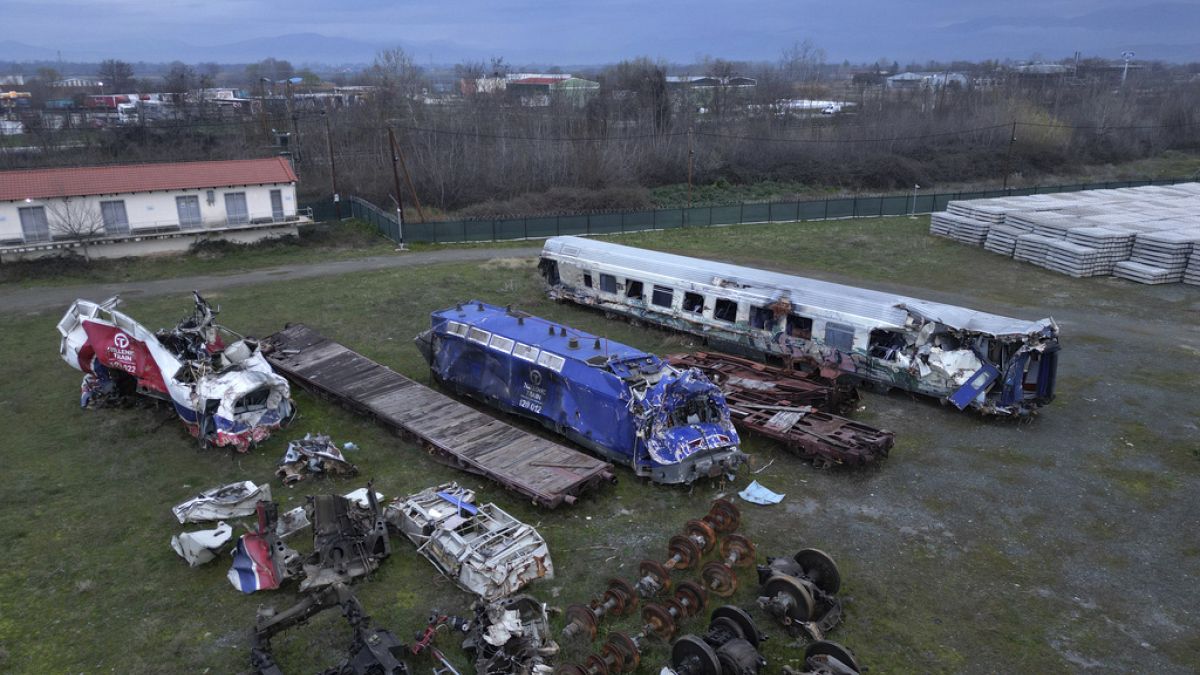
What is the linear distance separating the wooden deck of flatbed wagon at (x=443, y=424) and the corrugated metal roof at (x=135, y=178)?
16834 mm

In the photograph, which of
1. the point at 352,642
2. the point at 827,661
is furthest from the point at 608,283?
the point at 827,661

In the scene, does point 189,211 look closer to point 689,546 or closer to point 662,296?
point 662,296

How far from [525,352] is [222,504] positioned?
22.3 feet

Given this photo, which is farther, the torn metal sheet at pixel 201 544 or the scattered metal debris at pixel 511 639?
the torn metal sheet at pixel 201 544

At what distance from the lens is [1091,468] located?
1620 cm

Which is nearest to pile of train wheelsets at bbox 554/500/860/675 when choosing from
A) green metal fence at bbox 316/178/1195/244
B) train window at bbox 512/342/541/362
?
train window at bbox 512/342/541/362

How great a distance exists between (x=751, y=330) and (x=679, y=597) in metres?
12.0

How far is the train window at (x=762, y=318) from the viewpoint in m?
21.8

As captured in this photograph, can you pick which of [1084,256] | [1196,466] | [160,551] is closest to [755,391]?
[1196,466]

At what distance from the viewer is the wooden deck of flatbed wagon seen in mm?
14320

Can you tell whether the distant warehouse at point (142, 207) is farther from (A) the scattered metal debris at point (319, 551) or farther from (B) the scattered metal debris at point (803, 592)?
(B) the scattered metal debris at point (803, 592)

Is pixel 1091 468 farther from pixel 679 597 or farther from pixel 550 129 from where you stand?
pixel 550 129

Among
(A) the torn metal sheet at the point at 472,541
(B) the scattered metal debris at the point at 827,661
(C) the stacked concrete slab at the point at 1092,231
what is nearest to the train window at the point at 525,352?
(A) the torn metal sheet at the point at 472,541

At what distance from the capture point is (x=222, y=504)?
13.7 metres
